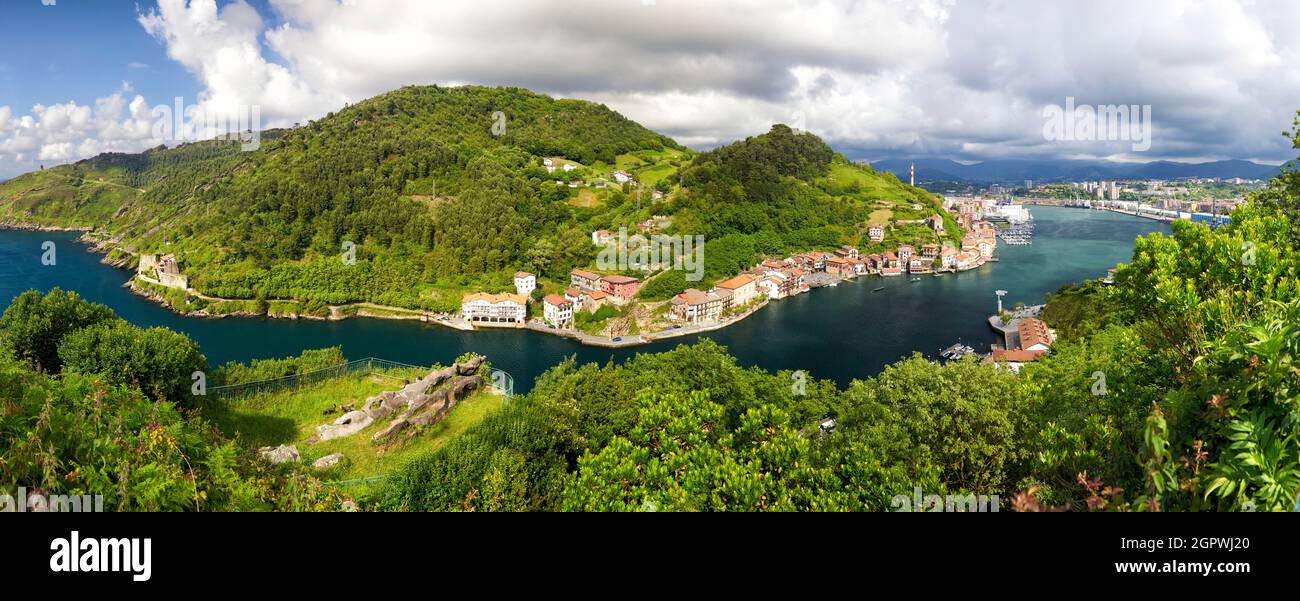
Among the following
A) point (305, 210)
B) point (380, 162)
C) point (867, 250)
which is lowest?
point (867, 250)

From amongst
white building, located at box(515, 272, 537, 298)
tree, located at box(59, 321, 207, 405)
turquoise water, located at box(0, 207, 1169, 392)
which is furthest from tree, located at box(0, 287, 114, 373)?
white building, located at box(515, 272, 537, 298)

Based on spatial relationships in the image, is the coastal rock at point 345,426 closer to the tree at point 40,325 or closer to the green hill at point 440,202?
the tree at point 40,325

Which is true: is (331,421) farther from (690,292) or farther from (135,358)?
(690,292)

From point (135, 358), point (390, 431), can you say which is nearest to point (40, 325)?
point (135, 358)

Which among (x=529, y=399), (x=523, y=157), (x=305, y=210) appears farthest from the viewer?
(x=523, y=157)

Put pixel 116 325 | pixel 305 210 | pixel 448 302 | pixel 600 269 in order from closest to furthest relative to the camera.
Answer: pixel 116 325, pixel 448 302, pixel 600 269, pixel 305 210

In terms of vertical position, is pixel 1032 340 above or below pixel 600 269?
below
